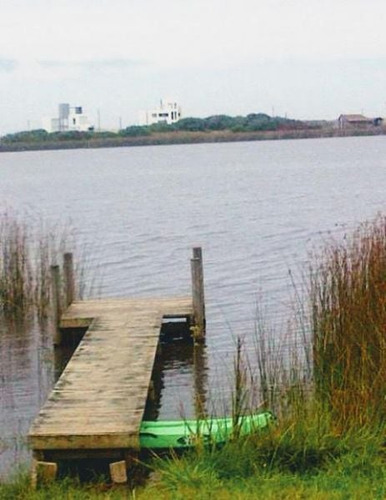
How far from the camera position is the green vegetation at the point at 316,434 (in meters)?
6.38

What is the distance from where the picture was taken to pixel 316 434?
6.88m

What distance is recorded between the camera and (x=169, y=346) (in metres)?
13.0

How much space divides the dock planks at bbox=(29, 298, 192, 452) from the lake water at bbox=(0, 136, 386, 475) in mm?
556

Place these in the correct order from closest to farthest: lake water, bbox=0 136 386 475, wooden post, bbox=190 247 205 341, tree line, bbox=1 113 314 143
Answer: lake water, bbox=0 136 386 475
wooden post, bbox=190 247 205 341
tree line, bbox=1 113 314 143

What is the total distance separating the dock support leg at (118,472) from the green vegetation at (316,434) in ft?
0.44

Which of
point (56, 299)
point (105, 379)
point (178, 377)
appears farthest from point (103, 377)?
point (56, 299)

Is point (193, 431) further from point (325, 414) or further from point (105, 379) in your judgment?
point (105, 379)

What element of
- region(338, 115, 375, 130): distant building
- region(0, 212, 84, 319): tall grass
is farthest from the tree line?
region(0, 212, 84, 319): tall grass

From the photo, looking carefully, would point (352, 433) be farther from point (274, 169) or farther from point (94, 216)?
point (274, 169)

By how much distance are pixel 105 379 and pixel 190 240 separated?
661 inches

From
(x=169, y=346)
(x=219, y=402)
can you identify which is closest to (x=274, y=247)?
(x=169, y=346)

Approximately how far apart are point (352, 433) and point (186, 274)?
42.4 ft

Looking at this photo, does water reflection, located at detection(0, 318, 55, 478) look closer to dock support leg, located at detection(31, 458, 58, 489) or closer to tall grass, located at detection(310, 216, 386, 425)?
dock support leg, located at detection(31, 458, 58, 489)

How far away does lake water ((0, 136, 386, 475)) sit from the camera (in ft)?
38.5
